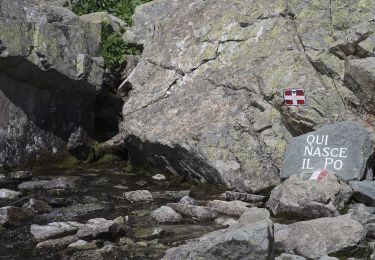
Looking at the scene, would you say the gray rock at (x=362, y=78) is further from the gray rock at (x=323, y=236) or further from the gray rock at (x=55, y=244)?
the gray rock at (x=55, y=244)

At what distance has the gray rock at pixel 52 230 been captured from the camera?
760 centimetres

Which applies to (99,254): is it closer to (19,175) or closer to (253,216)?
(253,216)

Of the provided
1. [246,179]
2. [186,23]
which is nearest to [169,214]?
[246,179]

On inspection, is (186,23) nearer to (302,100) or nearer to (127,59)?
(127,59)

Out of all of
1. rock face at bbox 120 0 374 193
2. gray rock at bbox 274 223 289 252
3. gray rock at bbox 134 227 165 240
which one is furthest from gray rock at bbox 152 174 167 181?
gray rock at bbox 274 223 289 252

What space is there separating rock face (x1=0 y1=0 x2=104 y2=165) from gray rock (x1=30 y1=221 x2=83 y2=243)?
4627 millimetres

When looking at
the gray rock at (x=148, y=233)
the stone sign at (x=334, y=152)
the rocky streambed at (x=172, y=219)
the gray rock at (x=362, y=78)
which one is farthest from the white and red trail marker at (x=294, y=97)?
the gray rock at (x=148, y=233)

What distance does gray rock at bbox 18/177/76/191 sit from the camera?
10391mm

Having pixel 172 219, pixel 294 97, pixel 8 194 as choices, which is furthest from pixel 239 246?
pixel 294 97

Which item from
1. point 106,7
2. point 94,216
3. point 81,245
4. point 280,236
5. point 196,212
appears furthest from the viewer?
point 106,7

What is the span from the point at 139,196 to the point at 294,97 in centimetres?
332

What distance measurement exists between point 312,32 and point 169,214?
5237mm

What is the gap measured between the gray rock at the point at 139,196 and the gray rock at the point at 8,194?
5.77 feet

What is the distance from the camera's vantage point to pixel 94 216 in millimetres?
8734
